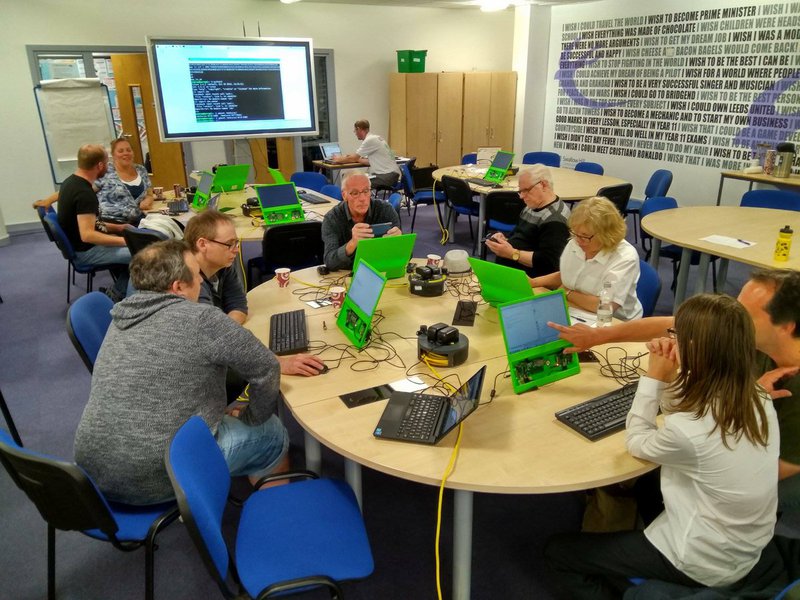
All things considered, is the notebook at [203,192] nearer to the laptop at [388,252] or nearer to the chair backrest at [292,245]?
the chair backrest at [292,245]

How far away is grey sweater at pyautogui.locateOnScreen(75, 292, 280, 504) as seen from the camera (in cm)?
174

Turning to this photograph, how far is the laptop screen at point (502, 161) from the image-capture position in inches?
243

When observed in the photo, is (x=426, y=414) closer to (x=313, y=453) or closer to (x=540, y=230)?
(x=313, y=453)

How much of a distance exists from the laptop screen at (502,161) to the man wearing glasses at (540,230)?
2.77 metres

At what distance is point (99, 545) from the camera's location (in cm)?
238

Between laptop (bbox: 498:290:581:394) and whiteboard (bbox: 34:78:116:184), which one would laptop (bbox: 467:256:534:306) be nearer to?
laptop (bbox: 498:290:581:394)

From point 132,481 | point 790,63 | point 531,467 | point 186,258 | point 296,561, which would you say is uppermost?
point 790,63

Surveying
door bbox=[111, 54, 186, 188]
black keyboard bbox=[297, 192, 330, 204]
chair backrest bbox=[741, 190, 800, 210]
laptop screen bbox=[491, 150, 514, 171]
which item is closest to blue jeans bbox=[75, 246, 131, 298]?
black keyboard bbox=[297, 192, 330, 204]

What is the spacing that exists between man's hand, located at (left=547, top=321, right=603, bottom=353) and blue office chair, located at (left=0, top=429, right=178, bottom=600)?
57.7 inches

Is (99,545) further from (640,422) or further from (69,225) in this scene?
(69,225)

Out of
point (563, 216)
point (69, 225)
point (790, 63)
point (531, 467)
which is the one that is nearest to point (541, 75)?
point (790, 63)

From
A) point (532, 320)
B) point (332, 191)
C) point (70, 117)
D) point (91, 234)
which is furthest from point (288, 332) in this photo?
point (70, 117)

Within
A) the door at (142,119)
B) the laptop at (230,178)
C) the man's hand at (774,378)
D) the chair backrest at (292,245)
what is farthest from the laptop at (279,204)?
the door at (142,119)

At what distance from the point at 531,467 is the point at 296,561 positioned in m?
0.74
